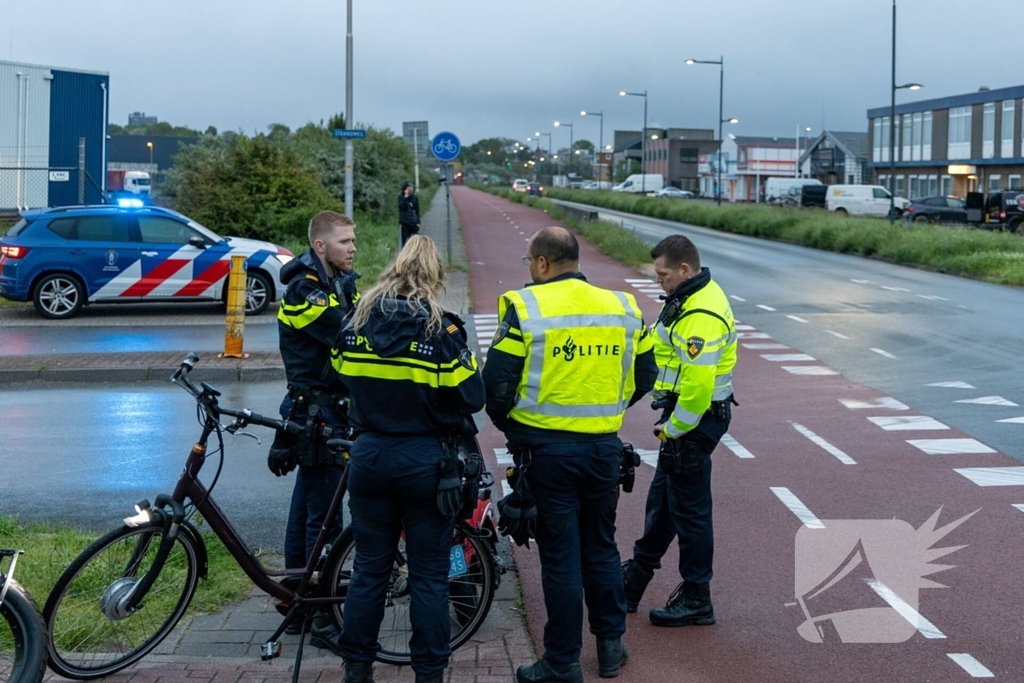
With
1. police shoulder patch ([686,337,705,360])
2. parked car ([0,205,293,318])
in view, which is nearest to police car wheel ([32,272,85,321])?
parked car ([0,205,293,318])

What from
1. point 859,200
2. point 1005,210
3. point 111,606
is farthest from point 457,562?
point 859,200

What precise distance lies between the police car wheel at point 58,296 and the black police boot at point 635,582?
1361cm

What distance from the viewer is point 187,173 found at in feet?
89.0

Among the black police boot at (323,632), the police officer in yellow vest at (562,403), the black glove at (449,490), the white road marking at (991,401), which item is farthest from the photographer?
the white road marking at (991,401)

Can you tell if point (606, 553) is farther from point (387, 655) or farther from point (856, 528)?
point (856, 528)

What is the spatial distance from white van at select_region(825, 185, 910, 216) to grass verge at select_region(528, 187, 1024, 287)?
906 centimetres

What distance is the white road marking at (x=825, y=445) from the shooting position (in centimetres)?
919

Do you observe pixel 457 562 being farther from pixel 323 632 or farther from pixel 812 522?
pixel 812 522

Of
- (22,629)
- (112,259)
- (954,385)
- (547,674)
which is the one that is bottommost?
(547,674)

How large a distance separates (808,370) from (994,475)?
5.11 m

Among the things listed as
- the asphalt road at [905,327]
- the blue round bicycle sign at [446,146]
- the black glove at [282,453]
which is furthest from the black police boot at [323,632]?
the blue round bicycle sign at [446,146]

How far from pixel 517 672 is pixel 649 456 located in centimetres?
472

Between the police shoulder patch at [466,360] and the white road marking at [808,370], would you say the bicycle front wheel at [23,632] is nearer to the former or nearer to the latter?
the police shoulder patch at [466,360]

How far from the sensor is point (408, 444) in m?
4.51
